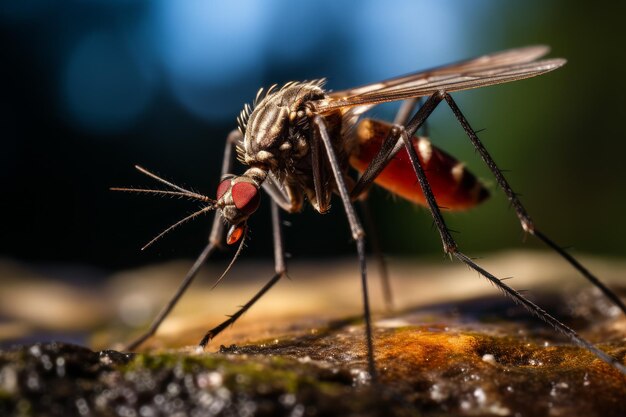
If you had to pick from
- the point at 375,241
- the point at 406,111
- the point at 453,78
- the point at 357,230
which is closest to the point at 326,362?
the point at 357,230

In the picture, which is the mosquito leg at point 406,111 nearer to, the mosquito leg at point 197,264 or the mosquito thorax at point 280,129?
the mosquito thorax at point 280,129

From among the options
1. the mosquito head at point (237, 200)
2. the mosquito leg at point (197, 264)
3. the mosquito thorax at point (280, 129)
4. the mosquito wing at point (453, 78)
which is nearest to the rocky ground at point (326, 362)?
the mosquito leg at point (197, 264)

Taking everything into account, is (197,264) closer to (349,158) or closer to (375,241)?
(349,158)

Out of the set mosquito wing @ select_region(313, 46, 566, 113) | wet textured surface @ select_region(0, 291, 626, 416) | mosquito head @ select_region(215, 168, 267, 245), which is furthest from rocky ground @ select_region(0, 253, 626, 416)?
mosquito wing @ select_region(313, 46, 566, 113)

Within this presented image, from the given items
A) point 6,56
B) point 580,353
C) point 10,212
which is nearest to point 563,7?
point 580,353

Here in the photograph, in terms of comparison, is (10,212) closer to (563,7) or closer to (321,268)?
(321,268)
